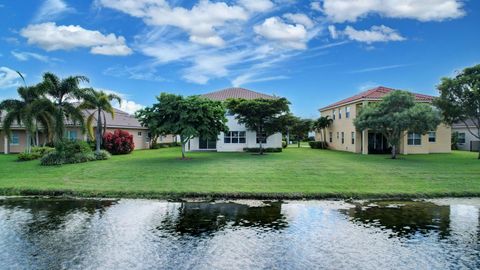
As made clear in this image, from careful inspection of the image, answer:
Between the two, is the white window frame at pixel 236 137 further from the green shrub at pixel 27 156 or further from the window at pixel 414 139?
the green shrub at pixel 27 156

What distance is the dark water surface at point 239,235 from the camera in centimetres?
829

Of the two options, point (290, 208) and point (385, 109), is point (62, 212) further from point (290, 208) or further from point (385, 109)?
point (385, 109)

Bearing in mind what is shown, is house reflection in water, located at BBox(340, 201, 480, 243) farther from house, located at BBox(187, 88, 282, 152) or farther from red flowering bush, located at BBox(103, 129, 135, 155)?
red flowering bush, located at BBox(103, 129, 135, 155)

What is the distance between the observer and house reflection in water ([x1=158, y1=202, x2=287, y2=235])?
1118 centimetres

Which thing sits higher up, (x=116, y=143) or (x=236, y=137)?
(x=236, y=137)

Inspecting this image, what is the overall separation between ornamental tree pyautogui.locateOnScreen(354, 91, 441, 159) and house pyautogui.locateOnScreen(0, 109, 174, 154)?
23947mm

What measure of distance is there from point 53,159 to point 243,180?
46.0 feet

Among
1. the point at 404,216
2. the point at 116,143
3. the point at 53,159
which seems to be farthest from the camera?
the point at 116,143

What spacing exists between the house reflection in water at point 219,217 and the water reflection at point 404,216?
282cm

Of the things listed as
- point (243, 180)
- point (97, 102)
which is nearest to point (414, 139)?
point (243, 180)

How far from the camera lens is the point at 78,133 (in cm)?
3609

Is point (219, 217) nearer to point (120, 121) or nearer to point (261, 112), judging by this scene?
point (261, 112)

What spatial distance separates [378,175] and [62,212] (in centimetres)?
1591

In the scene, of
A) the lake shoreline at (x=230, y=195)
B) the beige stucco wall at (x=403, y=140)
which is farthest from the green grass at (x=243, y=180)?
the beige stucco wall at (x=403, y=140)
